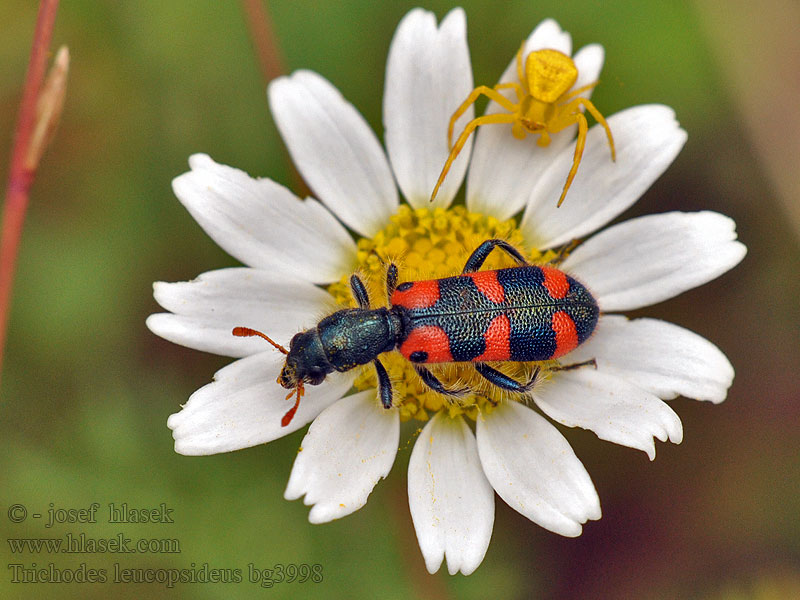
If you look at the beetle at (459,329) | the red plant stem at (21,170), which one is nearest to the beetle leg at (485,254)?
the beetle at (459,329)

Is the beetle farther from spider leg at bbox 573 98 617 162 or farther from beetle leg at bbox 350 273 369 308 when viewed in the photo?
spider leg at bbox 573 98 617 162

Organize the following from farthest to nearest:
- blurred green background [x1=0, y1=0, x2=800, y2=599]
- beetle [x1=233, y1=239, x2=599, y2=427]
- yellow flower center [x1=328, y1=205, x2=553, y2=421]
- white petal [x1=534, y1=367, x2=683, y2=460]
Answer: blurred green background [x1=0, y1=0, x2=800, y2=599]
yellow flower center [x1=328, y1=205, x2=553, y2=421]
beetle [x1=233, y1=239, x2=599, y2=427]
white petal [x1=534, y1=367, x2=683, y2=460]

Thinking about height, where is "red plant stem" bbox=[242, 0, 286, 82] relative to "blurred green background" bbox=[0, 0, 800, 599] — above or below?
above

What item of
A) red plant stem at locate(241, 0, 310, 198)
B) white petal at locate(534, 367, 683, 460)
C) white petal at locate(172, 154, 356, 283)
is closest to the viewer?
white petal at locate(534, 367, 683, 460)

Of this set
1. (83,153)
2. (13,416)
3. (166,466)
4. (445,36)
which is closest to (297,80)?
(445,36)

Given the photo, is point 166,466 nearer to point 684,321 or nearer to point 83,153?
point 83,153

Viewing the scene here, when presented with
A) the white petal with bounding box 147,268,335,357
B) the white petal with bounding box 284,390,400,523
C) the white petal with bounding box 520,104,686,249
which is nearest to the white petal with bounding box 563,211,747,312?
the white petal with bounding box 520,104,686,249

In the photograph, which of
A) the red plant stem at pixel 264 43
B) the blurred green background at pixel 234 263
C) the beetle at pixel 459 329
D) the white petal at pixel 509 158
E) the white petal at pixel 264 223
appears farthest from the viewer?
the red plant stem at pixel 264 43

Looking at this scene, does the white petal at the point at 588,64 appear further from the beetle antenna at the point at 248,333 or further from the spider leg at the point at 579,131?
the beetle antenna at the point at 248,333
